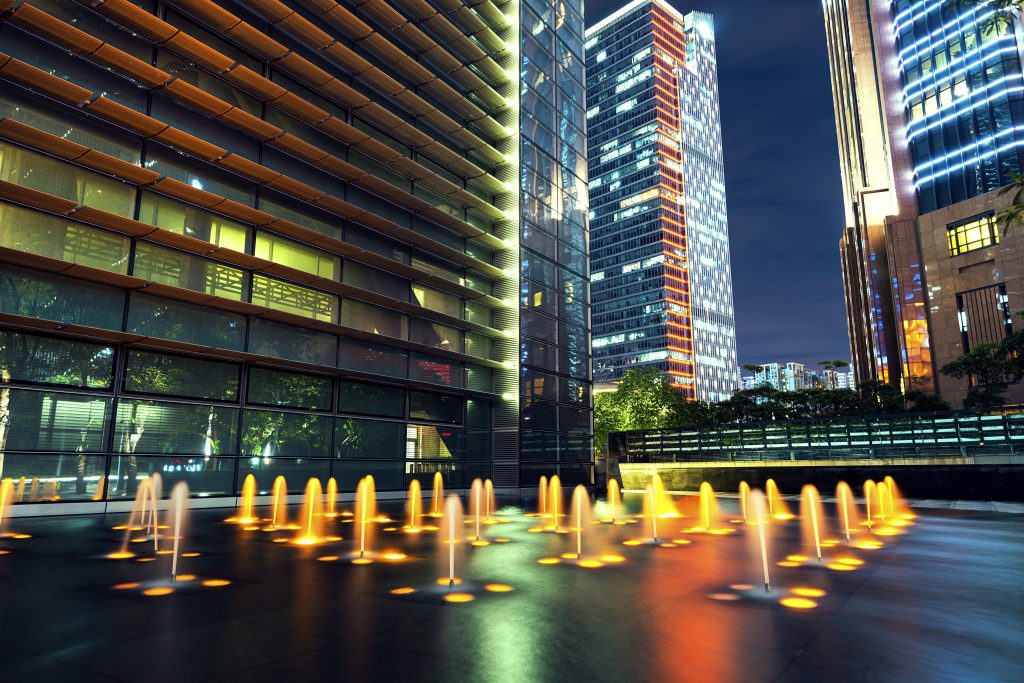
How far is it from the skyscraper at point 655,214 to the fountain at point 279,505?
138882mm

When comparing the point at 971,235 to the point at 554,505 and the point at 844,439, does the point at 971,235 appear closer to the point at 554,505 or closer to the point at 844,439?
the point at 844,439

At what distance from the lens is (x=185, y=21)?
18.8m

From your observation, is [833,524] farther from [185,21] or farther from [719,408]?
[719,408]

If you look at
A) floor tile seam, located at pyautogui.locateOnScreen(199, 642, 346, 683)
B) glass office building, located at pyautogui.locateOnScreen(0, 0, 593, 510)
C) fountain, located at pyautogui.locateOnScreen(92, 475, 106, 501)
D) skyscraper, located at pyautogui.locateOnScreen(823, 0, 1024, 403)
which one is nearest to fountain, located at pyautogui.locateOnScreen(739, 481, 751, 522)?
glass office building, located at pyautogui.locateOnScreen(0, 0, 593, 510)

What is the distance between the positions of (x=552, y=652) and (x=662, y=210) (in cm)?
16303

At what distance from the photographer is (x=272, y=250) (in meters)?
20.2

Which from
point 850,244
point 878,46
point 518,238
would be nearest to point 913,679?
point 518,238

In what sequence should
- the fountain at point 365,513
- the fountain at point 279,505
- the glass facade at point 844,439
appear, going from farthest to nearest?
the glass facade at point 844,439 → the fountain at point 279,505 → the fountain at point 365,513

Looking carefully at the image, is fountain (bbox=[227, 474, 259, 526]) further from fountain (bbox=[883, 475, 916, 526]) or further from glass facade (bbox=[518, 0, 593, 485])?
fountain (bbox=[883, 475, 916, 526])

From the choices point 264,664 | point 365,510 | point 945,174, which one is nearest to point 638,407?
point 945,174

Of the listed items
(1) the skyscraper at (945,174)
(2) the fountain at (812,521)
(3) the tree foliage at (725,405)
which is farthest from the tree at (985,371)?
(2) the fountain at (812,521)

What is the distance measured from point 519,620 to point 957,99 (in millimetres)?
72603

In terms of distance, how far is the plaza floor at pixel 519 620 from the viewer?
3949 millimetres

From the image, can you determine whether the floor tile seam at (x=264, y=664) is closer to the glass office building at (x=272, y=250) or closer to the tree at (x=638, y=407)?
the glass office building at (x=272, y=250)
